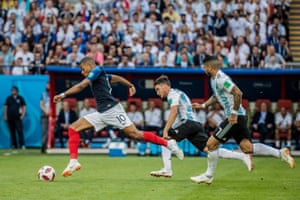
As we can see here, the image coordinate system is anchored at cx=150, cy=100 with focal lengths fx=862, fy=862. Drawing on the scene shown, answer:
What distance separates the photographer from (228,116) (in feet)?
47.9

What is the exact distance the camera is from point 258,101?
2744 centimetres

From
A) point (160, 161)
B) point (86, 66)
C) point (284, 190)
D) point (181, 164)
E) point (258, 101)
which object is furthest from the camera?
point (258, 101)

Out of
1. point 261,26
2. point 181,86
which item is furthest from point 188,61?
point 261,26

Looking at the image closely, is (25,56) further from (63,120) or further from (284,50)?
(284,50)

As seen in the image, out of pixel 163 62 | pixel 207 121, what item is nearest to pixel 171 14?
→ pixel 163 62

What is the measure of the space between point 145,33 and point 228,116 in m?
15.3

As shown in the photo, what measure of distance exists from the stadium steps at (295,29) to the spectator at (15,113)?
9705mm

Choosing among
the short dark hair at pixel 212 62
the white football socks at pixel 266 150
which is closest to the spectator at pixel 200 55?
the white football socks at pixel 266 150

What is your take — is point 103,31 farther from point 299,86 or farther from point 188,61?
point 299,86

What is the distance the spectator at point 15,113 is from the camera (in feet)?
95.7

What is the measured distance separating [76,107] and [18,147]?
2850 millimetres

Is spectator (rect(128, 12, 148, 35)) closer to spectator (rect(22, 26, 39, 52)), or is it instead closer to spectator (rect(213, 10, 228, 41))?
spectator (rect(213, 10, 228, 41))

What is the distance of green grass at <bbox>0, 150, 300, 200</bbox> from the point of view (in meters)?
13.1

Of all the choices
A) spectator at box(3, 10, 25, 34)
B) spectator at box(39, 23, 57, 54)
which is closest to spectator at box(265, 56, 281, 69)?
spectator at box(39, 23, 57, 54)
